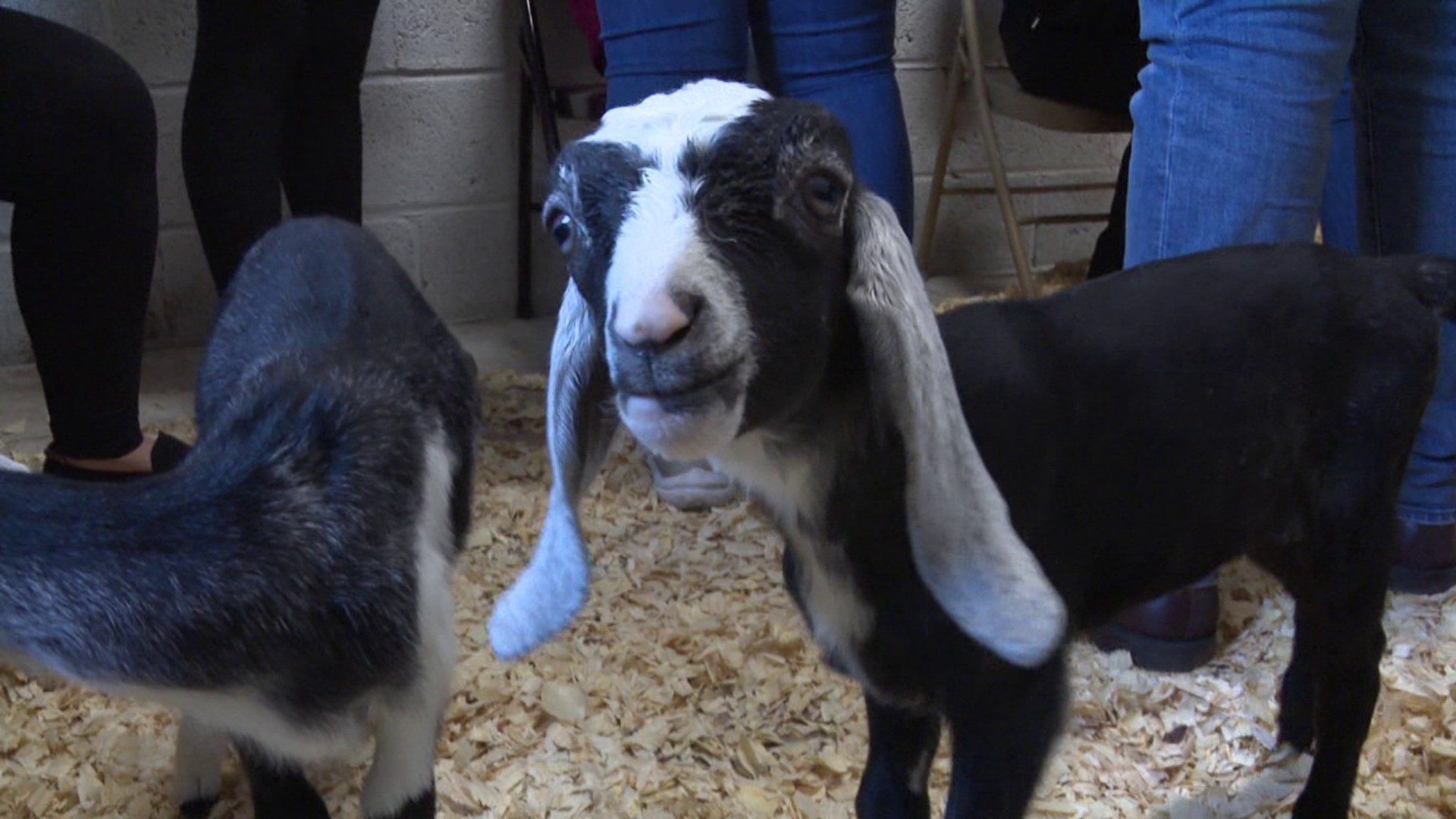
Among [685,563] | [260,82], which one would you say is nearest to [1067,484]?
[685,563]

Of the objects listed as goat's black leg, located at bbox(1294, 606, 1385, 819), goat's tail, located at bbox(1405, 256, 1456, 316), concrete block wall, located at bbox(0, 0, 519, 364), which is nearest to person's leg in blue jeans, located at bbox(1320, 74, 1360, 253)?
goat's tail, located at bbox(1405, 256, 1456, 316)

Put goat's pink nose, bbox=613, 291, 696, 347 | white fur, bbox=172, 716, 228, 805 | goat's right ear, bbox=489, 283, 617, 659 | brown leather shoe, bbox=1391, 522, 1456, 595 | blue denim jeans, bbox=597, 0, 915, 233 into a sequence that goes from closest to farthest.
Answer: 1. goat's pink nose, bbox=613, 291, 696, 347
2. goat's right ear, bbox=489, 283, 617, 659
3. white fur, bbox=172, 716, 228, 805
4. blue denim jeans, bbox=597, 0, 915, 233
5. brown leather shoe, bbox=1391, 522, 1456, 595

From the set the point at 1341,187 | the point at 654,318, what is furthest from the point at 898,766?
the point at 1341,187

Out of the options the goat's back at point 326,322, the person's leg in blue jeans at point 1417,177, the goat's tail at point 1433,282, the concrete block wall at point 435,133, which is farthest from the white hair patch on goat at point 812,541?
the concrete block wall at point 435,133

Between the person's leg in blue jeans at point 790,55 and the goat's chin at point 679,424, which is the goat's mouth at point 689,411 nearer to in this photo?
the goat's chin at point 679,424

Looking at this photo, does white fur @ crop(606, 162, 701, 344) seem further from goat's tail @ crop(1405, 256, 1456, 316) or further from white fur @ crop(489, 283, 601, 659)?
goat's tail @ crop(1405, 256, 1456, 316)

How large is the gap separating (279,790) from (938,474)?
0.68 meters

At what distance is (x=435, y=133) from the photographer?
3053 mm

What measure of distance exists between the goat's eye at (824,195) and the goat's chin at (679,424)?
0.15m

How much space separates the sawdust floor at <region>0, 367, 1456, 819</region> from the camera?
151 centimetres

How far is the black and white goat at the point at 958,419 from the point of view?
928 millimetres

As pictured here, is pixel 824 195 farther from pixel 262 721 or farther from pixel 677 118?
pixel 262 721

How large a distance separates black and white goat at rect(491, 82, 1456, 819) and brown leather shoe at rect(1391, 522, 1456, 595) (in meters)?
0.50

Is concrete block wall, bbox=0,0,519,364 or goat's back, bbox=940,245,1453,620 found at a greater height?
goat's back, bbox=940,245,1453,620
